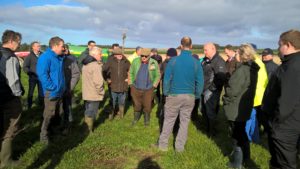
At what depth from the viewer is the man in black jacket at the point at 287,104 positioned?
3.63m

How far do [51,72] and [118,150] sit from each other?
2.20m

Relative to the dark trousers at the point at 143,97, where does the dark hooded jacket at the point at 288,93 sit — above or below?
above

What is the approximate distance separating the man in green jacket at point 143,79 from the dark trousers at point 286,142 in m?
5.53

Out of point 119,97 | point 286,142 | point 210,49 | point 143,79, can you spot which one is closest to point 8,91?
point 143,79

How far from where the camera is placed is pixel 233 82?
5379 mm

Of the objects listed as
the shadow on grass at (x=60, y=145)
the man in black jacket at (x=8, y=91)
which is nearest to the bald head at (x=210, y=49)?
the shadow on grass at (x=60, y=145)

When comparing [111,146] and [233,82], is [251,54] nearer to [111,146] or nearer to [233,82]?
[233,82]

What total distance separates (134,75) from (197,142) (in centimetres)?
296

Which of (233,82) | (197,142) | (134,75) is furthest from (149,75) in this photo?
(233,82)

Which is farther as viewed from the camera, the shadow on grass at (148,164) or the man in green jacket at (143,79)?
the man in green jacket at (143,79)

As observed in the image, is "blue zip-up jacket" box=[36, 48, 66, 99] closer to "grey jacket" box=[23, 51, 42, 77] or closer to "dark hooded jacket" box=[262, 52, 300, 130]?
"grey jacket" box=[23, 51, 42, 77]

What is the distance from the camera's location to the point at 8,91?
5352 millimetres

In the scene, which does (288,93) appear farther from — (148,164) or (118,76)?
(118,76)

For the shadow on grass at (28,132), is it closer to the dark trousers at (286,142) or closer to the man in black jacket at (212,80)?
the man in black jacket at (212,80)
